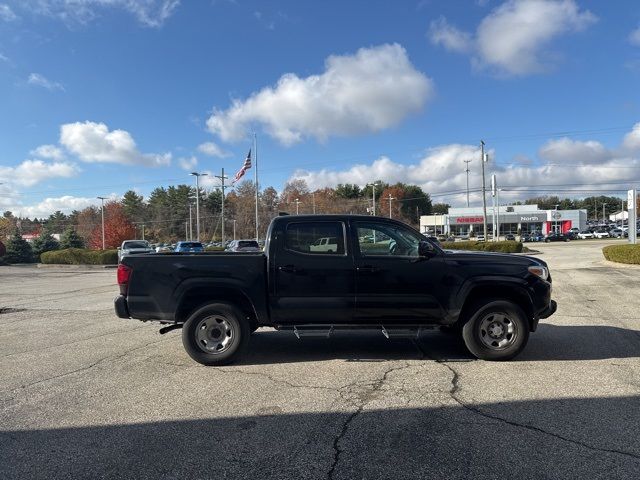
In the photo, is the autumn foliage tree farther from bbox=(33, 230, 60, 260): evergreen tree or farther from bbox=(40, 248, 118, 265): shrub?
bbox=(40, 248, 118, 265): shrub

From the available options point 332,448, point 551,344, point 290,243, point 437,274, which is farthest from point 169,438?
point 551,344

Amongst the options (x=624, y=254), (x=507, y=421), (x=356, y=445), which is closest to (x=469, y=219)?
(x=624, y=254)

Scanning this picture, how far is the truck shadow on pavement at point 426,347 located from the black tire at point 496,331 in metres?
0.26

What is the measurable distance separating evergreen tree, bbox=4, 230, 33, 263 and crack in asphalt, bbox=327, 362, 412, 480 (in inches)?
2081

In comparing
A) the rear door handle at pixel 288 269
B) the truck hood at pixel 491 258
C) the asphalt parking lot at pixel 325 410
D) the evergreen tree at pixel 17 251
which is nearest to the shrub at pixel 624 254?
the asphalt parking lot at pixel 325 410

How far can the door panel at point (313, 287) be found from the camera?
6.15 metres

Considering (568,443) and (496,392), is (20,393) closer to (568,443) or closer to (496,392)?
(496,392)

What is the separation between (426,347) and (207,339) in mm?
3169

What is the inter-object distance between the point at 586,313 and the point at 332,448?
27.0ft

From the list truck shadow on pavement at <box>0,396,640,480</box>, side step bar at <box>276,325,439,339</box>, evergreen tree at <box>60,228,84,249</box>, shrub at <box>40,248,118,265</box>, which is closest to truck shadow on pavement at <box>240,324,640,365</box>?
side step bar at <box>276,325,439,339</box>

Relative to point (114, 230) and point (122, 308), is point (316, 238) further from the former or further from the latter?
point (114, 230)

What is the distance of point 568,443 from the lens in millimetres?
3836

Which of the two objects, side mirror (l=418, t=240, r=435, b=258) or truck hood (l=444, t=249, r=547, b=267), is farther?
truck hood (l=444, t=249, r=547, b=267)

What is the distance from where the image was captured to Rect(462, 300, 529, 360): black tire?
245 inches
